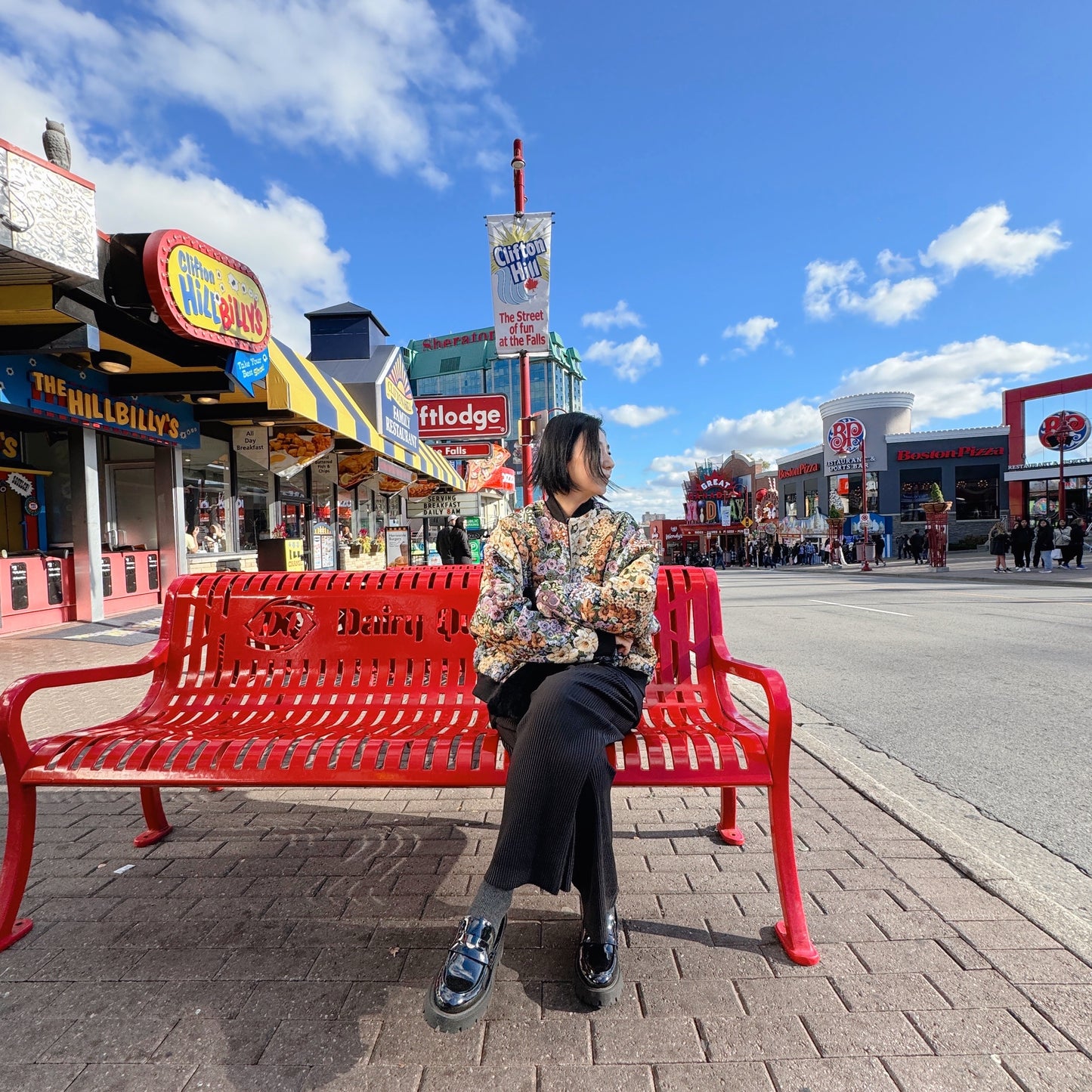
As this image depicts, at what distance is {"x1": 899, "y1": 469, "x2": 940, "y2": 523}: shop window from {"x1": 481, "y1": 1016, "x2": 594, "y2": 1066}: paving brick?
51.3m

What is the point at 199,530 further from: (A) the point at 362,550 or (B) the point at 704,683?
(B) the point at 704,683

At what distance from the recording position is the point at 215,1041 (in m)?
1.67

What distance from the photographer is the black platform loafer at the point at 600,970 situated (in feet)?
5.79

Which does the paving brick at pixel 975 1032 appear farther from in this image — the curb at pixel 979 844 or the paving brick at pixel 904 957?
the curb at pixel 979 844

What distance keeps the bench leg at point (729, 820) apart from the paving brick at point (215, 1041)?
1.77m

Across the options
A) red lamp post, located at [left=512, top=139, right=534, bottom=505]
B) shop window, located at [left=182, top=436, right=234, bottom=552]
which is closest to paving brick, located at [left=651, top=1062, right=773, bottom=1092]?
red lamp post, located at [left=512, top=139, right=534, bottom=505]

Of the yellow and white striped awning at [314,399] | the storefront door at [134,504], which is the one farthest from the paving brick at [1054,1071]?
the storefront door at [134,504]

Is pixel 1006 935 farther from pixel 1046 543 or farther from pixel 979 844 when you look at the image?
pixel 1046 543

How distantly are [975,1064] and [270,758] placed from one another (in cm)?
208

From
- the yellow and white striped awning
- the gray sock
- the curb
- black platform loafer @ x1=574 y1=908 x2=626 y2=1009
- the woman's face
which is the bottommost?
the curb

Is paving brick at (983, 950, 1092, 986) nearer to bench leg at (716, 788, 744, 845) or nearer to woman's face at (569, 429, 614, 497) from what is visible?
bench leg at (716, 788, 744, 845)

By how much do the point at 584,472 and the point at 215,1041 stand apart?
6.30ft

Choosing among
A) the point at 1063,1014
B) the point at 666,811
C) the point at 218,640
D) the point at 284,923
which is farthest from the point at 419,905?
the point at 1063,1014

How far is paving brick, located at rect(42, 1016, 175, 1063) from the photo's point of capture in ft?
5.32
